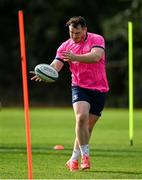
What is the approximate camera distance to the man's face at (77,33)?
10045 mm

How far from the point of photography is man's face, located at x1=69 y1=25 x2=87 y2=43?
33.0 ft

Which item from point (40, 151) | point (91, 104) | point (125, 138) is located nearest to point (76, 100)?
point (91, 104)

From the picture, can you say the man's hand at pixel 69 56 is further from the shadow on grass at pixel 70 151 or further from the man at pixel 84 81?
the shadow on grass at pixel 70 151

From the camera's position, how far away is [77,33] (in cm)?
1006

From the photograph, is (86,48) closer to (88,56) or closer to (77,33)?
(77,33)

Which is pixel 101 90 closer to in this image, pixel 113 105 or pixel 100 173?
pixel 100 173

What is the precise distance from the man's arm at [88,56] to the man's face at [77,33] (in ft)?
0.83

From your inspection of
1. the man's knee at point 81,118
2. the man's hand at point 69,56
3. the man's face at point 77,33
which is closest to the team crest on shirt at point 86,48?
the man's face at point 77,33

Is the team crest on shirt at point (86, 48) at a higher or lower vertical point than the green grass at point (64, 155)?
higher

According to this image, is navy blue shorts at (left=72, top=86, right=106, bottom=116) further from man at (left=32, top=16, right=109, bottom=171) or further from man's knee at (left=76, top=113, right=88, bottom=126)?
man's knee at (left=76, top=113, right=88, bottom=126)

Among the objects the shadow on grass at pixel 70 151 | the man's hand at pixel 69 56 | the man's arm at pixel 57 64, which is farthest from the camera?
the shadow on grass at pixel 70 151

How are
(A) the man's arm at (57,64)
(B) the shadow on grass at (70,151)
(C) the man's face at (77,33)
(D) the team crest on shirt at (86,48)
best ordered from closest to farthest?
(C) the man's face at (77,33) < (D) the team crest on shirt at (86,48) < (A) the man's arm at (57,64) < (B) the shadow on grass at (70,151)

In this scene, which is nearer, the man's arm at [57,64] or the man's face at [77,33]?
the man's face at [77,33]

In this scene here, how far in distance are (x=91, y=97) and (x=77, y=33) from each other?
0.99 metres
